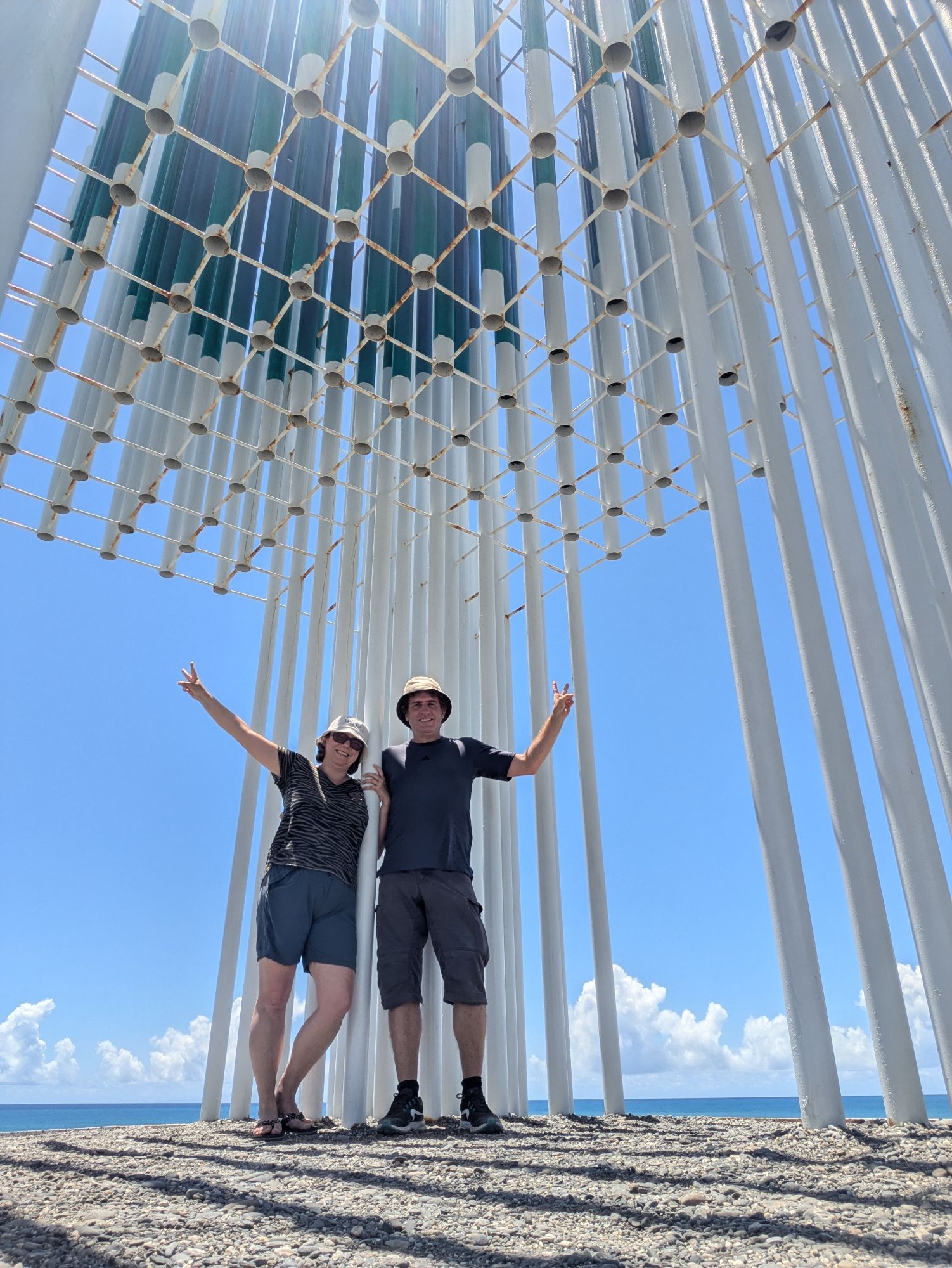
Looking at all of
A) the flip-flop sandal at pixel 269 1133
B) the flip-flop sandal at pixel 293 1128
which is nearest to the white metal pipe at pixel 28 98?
the flip-flop sandal at pixel 269 1133

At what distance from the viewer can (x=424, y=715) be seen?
5195 mm

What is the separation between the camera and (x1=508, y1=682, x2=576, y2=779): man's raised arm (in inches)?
197

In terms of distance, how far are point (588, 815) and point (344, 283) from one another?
4656 mm

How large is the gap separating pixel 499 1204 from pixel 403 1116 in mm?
2142

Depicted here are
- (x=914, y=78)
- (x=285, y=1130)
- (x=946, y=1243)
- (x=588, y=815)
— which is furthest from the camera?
(x=588, y=815)

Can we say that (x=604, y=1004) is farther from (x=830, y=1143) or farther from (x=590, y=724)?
(x=830, y=1143)

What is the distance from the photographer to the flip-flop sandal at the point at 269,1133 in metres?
4.29

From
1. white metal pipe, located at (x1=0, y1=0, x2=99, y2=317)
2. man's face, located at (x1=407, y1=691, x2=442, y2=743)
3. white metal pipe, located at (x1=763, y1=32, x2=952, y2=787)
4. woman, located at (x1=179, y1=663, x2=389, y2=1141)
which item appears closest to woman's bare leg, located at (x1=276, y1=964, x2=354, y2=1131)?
woman, located at (x1=179, y1=663, x2=389, y2=1141)

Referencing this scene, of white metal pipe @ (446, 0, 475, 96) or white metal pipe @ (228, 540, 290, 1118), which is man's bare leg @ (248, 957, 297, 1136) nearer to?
white metal pipe @ (228, 540, 290, 1118)

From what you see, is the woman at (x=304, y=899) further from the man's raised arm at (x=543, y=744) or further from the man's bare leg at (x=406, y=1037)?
the man's raised arm at (x=543, y=744)

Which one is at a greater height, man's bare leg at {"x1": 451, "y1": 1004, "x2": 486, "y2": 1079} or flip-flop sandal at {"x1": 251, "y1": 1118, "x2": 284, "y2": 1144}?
man's bare leg at {"x1": 451, "y1": 1004, "x2": 486, "y2": 1079}

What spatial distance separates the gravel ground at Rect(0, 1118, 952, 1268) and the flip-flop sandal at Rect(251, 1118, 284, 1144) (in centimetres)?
58

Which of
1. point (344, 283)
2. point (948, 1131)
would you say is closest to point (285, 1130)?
point (948, 1131)

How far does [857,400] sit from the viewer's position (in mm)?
4062
